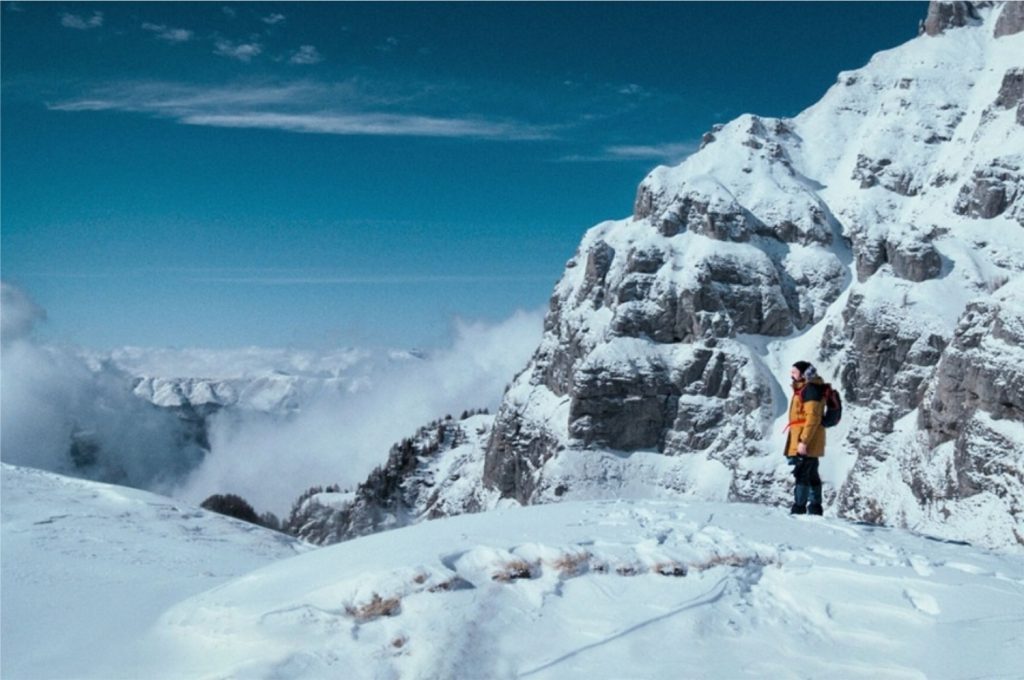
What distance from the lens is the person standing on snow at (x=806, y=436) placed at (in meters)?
16.6

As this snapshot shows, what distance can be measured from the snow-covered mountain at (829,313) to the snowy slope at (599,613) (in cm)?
9139

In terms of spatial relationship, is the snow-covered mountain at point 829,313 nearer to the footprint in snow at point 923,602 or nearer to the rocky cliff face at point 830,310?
the rocky cliff face at point 830,310

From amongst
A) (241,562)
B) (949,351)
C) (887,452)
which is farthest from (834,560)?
(887,452)

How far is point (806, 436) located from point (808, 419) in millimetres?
331

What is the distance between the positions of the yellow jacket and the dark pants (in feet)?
0.73

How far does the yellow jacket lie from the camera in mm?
16531

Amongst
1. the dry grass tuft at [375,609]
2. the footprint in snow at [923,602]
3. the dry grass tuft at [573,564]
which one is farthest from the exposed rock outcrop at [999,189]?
the dry grass tuft at [375,609]

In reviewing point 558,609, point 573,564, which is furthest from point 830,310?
point 558,609

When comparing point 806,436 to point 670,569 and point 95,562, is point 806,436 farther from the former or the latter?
point 95,562

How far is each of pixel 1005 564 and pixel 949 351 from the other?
9891cm

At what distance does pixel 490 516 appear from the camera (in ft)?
49.2

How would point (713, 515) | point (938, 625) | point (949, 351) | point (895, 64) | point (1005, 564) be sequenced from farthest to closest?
point (895, 64) < point (949, 351) < point (713, 515) < point (1005, 564) < point (938, 625)

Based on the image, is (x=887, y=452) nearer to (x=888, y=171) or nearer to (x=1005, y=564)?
(x=888, y=171)

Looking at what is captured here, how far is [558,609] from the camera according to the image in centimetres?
1048
